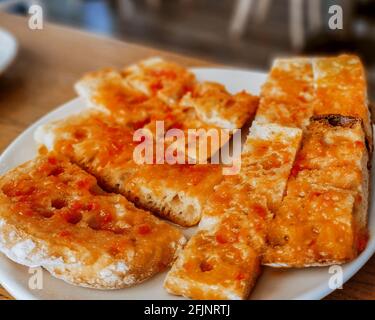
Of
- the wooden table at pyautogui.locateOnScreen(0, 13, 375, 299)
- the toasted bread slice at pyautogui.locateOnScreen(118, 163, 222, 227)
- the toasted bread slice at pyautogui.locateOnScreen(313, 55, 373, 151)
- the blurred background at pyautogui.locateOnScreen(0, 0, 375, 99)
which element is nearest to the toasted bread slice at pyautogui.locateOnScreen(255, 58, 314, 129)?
the toasted bread slice at pyautogui.locateOnScreen(313, 55, 373, 151)

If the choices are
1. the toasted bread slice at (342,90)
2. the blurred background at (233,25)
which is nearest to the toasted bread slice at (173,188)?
the toasted bread slice at (342,90)

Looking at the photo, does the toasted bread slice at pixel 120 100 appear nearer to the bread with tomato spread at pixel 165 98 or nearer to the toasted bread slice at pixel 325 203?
the bread with tomato spread at pixel 165 98

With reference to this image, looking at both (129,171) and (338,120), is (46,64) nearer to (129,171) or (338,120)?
(129,171)

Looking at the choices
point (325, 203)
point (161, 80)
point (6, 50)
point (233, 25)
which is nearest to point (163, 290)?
point (325, 203)

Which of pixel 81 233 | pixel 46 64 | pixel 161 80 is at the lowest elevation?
pixel 81 233

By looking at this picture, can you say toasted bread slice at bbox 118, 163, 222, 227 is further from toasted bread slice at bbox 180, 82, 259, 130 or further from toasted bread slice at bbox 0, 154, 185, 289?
toasted bread slice at bbox 180, 82, 259, 130

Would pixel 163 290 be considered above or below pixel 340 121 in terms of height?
below
